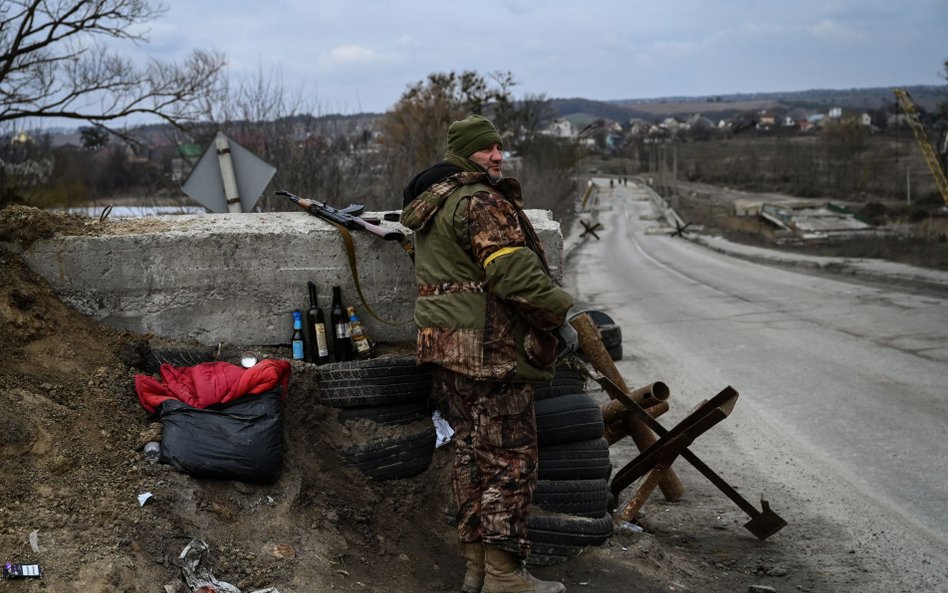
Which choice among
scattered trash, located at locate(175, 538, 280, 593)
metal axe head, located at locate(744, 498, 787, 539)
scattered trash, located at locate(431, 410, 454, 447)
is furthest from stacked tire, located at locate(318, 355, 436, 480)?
metal axe head, located at locate(744, 498, 787, 539)

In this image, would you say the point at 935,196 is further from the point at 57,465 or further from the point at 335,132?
the point at 57,465

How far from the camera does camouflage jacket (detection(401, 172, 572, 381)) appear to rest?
412 cm

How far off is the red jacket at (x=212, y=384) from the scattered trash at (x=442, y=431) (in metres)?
0.90

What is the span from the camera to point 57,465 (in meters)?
4.06

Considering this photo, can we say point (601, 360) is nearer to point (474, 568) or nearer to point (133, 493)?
point (474, 568)

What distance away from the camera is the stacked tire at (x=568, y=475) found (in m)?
4.85

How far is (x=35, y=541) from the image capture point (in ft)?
12.0

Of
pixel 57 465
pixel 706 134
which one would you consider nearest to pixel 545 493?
pixel 57 465

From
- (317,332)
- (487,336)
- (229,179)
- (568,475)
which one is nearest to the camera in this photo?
(487,336)

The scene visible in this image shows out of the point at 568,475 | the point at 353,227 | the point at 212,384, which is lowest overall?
the point at 568,475

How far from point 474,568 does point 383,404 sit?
3.70 feet

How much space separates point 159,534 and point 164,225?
2394 mm

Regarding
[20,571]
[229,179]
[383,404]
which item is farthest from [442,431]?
[229,179]

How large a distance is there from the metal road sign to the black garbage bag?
2843 millimetres
